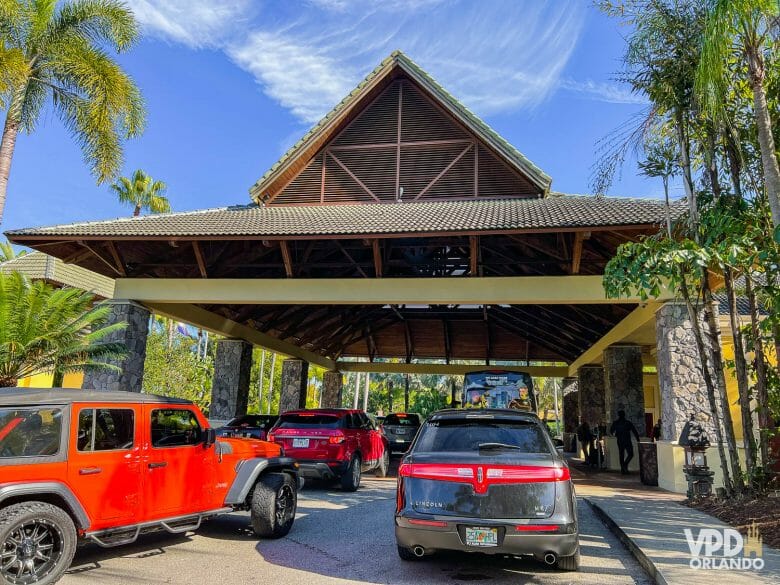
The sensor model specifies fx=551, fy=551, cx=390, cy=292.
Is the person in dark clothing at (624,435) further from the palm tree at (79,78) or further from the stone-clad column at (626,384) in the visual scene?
the palm tree at (79,78)

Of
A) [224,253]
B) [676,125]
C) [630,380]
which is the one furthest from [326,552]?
[630,380]

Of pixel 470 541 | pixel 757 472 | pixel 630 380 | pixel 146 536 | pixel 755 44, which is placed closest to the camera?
pixel 470 541

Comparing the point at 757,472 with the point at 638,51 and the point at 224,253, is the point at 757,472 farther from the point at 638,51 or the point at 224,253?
the point at 224,253

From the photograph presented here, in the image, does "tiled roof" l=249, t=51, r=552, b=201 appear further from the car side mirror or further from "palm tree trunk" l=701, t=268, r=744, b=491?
the car side mirror

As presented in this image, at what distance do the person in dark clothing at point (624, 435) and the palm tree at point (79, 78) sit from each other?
16.5 m

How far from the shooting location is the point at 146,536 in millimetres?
7039

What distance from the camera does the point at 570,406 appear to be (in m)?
30.1

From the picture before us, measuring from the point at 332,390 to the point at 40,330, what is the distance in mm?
18983

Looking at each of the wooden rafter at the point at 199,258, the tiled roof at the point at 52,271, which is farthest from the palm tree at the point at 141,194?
the wooden rafter at the point at 199,258

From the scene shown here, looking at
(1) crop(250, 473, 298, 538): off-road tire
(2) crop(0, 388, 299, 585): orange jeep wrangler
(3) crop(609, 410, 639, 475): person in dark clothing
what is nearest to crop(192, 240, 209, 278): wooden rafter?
(2) crop(0, 388, 299, 585): orange jeep wrangler

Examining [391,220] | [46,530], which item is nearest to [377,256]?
[391,220]

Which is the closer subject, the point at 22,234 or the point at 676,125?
the point at 676,125

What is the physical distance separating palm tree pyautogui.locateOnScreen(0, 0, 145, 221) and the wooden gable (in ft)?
15.9

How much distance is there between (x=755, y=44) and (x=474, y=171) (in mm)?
9676
